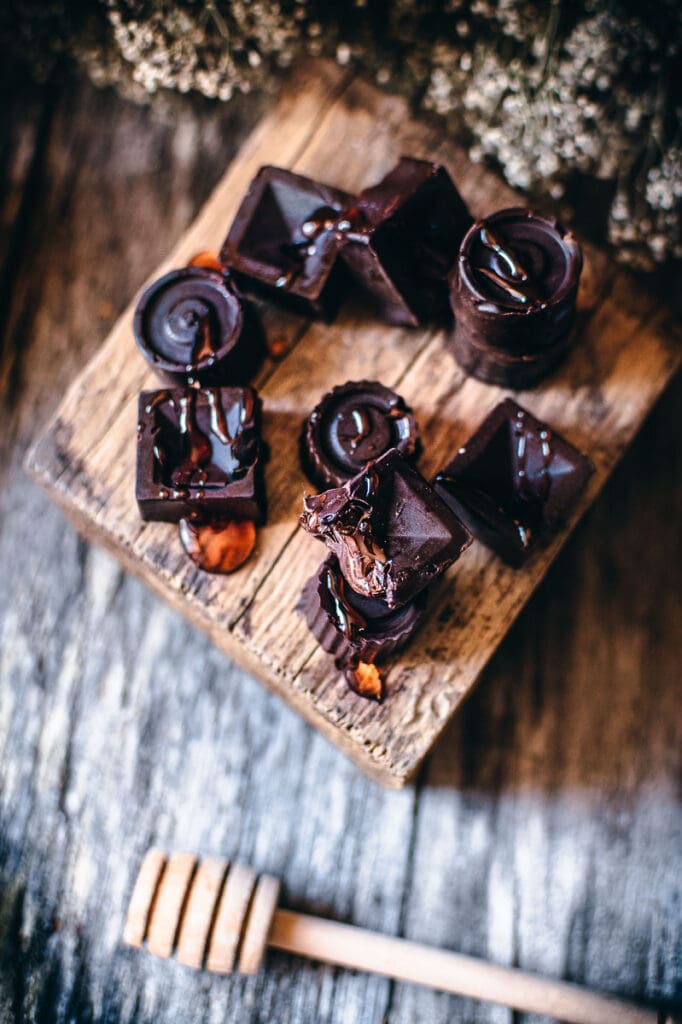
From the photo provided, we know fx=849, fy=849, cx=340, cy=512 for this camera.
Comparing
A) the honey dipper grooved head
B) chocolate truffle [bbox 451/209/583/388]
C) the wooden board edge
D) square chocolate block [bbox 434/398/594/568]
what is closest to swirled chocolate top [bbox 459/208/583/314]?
chocolate truffle [bbox 451/209/583/388]

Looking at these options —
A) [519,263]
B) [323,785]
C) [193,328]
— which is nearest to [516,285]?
[519,263]

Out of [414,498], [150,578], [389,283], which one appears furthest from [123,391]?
[414,498]

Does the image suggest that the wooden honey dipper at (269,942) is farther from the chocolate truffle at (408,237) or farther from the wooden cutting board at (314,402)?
the chocolate truffle at (408,237)

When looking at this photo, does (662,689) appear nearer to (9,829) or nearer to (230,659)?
(230,659)

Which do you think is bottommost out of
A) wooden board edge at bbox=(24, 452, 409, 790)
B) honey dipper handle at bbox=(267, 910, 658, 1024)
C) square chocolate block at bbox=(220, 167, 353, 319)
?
honey dipper handle at bbox=(267, 910, 658, 1024)

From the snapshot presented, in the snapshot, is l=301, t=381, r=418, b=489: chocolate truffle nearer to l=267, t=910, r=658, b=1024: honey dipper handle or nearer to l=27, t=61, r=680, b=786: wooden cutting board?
l=27, t=61, r=680, b=786: wooden cutting board

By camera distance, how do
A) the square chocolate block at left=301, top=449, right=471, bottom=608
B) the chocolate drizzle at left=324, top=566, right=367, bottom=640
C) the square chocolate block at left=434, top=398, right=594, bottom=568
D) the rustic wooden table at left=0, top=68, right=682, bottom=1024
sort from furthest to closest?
the rustic wooden table at left=0, top=68, right=682, bottom=1024 → the square chocolate block at left=434, top=398, right=594, bottom=568 → the chocolate drizzle at left=324, top=566, right=367, bottom=640 → the square chocolate block at left=301, top=449, right=471, bottom=608

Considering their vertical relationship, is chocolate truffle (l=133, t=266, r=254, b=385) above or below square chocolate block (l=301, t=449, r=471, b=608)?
above
